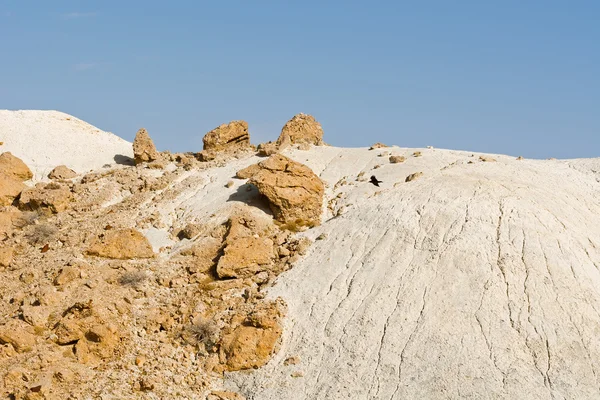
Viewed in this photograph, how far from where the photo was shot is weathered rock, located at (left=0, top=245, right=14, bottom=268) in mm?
29000

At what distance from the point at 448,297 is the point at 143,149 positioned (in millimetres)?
20541

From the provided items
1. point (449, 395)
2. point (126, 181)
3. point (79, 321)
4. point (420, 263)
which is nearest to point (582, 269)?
point (420, 263)

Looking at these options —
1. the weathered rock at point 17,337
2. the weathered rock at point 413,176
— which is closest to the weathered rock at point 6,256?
the weathered rock at point 17,337

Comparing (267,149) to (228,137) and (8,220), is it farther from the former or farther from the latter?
(8,220)

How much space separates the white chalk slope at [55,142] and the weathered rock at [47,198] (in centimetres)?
369

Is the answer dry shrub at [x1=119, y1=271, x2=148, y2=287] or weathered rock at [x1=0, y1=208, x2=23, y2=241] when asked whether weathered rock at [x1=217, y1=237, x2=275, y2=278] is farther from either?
weathered rock at [x1=0, y1=208, x2=23, y2=241]

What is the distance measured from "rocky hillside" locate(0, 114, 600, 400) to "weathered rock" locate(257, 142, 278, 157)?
2824 mm

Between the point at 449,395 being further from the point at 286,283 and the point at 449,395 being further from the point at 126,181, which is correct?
the point at 126,181

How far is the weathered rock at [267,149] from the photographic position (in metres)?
37.2

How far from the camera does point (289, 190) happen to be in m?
30.6

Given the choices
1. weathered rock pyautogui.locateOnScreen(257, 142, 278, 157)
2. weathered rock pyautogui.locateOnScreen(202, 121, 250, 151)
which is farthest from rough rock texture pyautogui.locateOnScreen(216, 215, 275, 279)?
weathered rock pyautogui.locateOnScreen(202, 121, 250, 151)

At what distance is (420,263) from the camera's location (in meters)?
26.0

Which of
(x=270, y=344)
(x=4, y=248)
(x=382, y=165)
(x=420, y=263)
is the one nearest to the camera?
(x=270, y=344)

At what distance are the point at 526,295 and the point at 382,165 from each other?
12.2m
